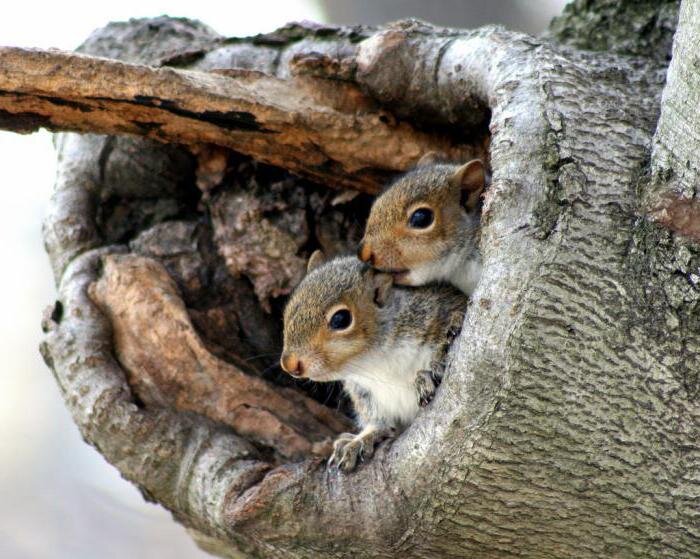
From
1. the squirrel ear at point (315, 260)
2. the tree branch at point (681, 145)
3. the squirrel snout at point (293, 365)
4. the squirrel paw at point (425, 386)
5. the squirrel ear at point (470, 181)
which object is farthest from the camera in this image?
the squirrel ear at point (315, 260)

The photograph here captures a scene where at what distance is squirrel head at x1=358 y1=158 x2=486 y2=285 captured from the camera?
2139 millimetres

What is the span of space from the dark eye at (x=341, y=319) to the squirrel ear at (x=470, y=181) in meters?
0.38

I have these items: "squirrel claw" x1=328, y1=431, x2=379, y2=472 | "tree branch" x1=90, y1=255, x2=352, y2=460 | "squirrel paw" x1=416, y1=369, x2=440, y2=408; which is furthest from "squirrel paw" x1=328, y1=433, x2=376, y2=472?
"tree branch" x1=90, y1=255, x2=352, y2=460

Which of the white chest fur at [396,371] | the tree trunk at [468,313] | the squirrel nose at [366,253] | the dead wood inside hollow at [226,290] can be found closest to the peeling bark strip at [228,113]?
the tree trunk at [468,313]

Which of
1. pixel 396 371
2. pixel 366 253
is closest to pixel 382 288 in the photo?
pixel 366 253

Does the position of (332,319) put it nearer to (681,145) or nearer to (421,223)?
(421,223)

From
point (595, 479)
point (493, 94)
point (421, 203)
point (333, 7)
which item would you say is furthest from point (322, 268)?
point (333, 7)

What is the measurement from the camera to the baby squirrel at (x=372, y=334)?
2035 mm

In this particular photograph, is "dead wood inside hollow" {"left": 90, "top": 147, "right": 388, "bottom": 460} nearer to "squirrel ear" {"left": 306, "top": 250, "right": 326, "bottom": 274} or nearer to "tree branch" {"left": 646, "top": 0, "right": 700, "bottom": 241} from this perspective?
"squirrel ear" {"left": 306, "top": 250, "right": 326, "bottom": 274}

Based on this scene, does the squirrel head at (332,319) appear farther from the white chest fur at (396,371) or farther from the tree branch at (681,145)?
the tree branch at (681,145)

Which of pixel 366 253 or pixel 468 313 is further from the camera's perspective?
pixel 366 253

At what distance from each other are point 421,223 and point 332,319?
31cm

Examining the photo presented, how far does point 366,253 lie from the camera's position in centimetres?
214

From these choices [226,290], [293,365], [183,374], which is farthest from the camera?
[226,290]
